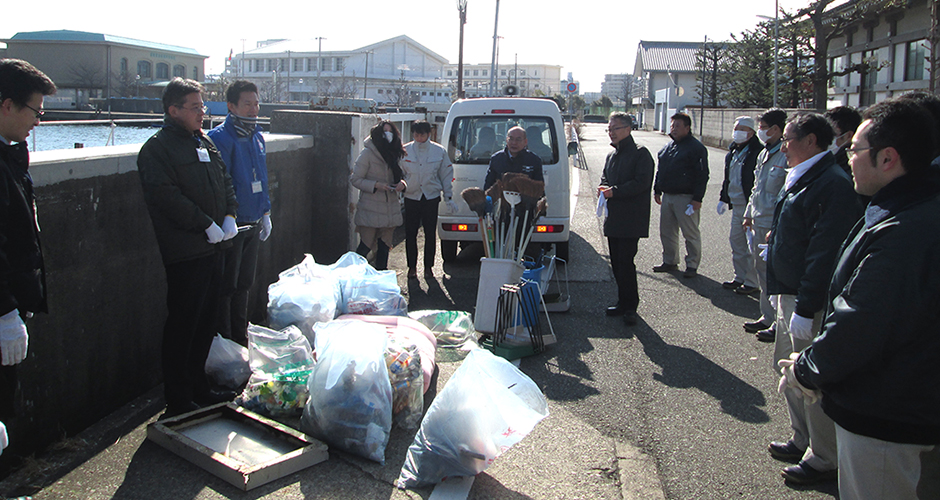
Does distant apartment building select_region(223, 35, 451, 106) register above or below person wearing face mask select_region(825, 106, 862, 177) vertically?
above

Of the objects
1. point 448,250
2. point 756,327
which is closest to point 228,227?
point 756,327

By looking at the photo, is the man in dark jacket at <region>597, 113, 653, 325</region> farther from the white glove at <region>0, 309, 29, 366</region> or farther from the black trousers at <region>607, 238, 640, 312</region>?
the white glove at <region>0, 309, 29, 366</region>

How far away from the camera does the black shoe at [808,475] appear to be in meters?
3.45

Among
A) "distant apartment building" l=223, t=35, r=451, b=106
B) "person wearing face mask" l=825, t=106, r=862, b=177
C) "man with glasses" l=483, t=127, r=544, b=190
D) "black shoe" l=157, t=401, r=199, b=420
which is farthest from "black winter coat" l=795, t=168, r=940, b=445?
"distant apartment building" l=223, t=35, r=451, b=106

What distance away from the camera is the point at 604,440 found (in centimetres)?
401

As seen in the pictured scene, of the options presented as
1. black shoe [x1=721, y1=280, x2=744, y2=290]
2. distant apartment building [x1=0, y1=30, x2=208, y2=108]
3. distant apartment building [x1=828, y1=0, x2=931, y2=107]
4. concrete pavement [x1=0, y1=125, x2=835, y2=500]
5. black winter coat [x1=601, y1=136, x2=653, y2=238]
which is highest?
distant apartment building [x1=0, y1=30, x2=208, y2=108]

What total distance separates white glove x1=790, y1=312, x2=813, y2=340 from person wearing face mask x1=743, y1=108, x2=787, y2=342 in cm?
257

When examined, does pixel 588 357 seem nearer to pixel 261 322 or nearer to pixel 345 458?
pixel 345 458

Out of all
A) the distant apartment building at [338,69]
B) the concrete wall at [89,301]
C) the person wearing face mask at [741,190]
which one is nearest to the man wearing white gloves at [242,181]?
the concrete wall at [89,301]

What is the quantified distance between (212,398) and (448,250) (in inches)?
186

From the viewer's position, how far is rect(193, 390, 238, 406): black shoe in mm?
4228

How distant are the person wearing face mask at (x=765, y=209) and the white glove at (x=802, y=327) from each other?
2.57 m

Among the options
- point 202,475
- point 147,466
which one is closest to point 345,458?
point 202,475

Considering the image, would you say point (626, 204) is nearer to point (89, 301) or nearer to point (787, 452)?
point (787, 452)
